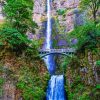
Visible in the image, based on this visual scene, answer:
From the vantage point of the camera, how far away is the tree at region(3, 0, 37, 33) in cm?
3331

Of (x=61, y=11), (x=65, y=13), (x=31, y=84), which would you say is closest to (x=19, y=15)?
(x=31, y=84)

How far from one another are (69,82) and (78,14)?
22.9 meters

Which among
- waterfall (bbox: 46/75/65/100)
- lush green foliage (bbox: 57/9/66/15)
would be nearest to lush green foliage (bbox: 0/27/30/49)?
waterfall (bbox: 46/75/65/100)

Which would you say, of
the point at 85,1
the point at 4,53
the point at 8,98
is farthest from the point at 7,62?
the point at 85,1

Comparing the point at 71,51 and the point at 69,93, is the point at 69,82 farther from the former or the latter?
the point at 71,51

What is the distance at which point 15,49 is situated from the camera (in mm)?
32031

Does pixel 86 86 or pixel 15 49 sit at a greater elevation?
pixel 15 49

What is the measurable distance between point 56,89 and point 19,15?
936 cm

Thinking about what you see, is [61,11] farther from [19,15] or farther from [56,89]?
[56,89]

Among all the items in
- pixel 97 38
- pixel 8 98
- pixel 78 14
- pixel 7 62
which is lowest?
pixel 8 98

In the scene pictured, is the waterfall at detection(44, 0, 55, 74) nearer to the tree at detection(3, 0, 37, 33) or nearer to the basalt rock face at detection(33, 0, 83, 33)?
the basalt rock face at detection(33, 0, 83, 33)

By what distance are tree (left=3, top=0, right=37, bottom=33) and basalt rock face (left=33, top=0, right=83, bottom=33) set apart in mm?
17823

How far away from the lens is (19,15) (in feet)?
110

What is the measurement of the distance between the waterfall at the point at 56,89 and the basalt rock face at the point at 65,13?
19.8 meters
